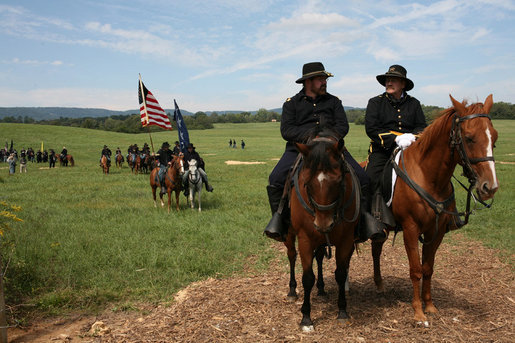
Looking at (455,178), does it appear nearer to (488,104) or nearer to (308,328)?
(488,104)

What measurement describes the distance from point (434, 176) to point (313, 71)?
218 centimetres

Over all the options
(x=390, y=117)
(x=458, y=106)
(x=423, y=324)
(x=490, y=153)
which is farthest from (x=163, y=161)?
(x=490, y=153)

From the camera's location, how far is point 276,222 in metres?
5.25

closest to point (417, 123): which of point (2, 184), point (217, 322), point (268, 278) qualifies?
point (268, 278)

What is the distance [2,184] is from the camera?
22.8 metres

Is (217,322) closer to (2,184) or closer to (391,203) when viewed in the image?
(391,203)

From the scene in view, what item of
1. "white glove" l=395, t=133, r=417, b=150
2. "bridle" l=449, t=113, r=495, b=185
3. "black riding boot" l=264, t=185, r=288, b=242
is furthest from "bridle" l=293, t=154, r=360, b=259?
"bridle" l=449, t=113, r=495, b=185

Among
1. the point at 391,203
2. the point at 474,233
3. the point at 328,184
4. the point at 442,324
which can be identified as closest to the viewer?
the point at 328,184

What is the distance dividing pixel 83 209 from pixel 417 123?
1230cm

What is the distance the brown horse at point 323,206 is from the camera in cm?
415

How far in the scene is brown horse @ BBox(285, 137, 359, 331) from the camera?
13.6 ft

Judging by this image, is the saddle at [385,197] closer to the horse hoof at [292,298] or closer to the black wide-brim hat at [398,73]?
the black wide-brim hat at [398,73]

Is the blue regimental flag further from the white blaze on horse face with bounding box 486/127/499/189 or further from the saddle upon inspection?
the white blaze on horse face with bounding box 486/127/499/189

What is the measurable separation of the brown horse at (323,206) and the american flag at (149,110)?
1179 centimetres
